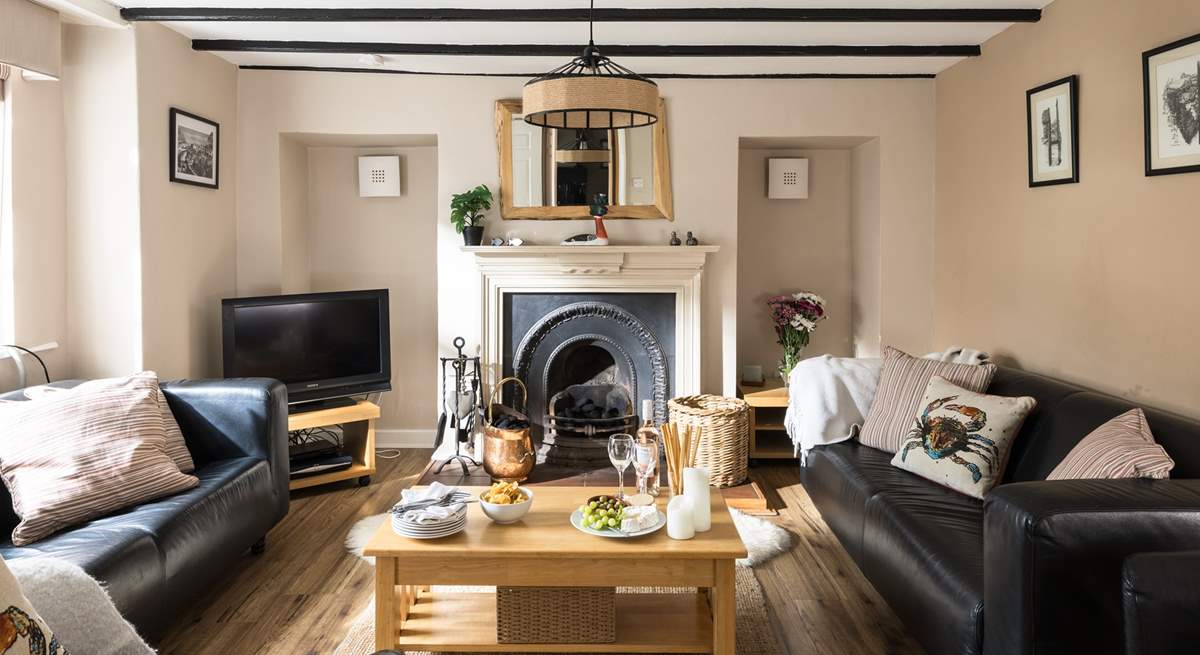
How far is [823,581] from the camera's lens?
318 centimetres

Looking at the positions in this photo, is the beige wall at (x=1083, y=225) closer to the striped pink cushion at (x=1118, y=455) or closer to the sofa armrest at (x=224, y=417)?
the striped pink cushion at (x=1118, y=455)

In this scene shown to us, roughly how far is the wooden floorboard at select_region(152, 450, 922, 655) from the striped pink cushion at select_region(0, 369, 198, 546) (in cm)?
49

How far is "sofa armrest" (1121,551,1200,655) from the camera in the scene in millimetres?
1461

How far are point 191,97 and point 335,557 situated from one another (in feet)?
7.90

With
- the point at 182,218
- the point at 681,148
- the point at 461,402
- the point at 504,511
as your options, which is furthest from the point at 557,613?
the point at 681,148

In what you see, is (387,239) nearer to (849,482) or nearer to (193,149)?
(193,149)

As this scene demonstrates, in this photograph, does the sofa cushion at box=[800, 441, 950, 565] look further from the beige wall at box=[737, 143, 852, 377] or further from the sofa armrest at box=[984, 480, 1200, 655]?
the beige wall at box=[737, 143, 852, 377]

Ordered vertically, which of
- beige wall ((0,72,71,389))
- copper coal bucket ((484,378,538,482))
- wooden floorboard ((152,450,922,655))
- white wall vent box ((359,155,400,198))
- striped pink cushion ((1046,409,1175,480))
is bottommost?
wooden floorboard ((152,450,922,655))

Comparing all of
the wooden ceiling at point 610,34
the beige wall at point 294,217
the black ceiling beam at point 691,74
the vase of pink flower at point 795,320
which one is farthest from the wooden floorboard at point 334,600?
the black ceiling beam at point 691,74

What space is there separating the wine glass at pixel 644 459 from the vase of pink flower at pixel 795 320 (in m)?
2.36

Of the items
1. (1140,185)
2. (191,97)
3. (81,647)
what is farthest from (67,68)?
(1140,185)

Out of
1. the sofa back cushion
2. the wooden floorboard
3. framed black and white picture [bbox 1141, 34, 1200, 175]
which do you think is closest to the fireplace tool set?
the wooden floorboard

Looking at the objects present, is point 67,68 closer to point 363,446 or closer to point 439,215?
point 439,215

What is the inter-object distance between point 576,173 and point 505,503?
268 cm
